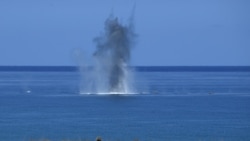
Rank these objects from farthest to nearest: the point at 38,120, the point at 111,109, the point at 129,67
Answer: the point at 129,67, the point at 111,109, the point at 38,120

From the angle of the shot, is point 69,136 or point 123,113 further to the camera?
point 123,113

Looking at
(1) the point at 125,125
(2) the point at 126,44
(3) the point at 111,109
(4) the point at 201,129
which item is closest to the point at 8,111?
(3) the point at 111,109

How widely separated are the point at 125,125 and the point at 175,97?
45.1 m

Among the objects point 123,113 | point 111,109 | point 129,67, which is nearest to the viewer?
point 123,113

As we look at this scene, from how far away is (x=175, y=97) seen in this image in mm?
116500

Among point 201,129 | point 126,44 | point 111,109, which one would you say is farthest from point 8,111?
point 126,44

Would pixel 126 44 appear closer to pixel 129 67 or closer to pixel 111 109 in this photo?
pixel 129 67

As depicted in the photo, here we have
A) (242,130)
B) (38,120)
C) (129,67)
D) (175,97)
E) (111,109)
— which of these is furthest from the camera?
(129,67)

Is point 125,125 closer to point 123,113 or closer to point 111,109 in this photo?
point 123,113

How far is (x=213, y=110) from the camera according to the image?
9231 centimetres

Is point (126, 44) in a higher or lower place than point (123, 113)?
higher

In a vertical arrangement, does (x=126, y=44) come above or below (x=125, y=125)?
above

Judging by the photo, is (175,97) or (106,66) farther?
(106,66)

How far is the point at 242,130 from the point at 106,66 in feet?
195
